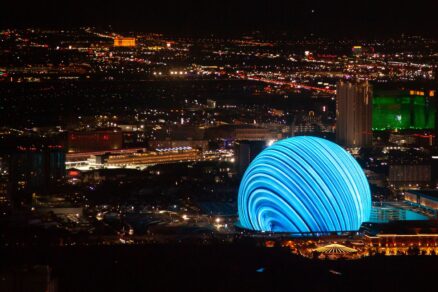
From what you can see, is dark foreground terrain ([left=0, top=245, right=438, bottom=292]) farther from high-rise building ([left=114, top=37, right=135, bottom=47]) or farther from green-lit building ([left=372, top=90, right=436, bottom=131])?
high-rise building ([left=114, top=37, right=135, bottom=47])

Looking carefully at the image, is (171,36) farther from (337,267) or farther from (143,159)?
(337,267)

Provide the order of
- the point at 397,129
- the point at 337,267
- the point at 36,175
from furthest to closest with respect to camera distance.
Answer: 1. the point at 397,129
2. the point at 36,175
3. the point at 337,267

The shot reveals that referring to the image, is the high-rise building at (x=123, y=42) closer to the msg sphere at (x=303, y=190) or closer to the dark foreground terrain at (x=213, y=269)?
the msg sphere at (x=303, y=190)

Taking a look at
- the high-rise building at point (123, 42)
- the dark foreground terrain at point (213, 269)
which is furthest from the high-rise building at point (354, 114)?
the dark foreground terrain at point (213, 269)

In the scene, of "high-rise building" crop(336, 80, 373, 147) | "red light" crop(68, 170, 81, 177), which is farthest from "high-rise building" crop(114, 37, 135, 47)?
"red light" crop(68, 170, 81, 177)

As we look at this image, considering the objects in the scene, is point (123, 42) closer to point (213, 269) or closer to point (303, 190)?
point (303, 190)

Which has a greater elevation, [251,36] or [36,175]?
[251,36]

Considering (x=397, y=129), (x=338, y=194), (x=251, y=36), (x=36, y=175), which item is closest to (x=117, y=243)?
(x=338, y=194)
